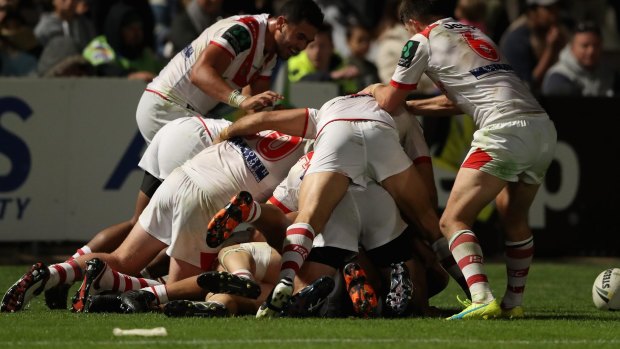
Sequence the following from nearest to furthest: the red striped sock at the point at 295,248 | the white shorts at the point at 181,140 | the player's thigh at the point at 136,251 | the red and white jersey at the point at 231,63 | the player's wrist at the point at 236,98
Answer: the red striped sock at the point at 295,248
the player's thigh at the point at 136,251
the player's wrist at the point at 236,98
the white shorts at the point at 181,140
the red and white jersey at the point at 231,63

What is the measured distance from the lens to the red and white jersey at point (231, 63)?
35.3 feet

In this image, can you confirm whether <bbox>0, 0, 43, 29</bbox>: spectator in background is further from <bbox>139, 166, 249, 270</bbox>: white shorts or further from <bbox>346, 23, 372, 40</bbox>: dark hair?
<bbox>139, 166, 249, 270</bbox>: white shorts

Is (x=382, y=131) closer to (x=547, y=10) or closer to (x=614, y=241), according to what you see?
(x=614, y=241)

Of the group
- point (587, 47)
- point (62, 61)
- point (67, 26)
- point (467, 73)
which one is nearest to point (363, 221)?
point (467, 73)

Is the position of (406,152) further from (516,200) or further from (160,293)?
(160,293)

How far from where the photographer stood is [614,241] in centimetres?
1506

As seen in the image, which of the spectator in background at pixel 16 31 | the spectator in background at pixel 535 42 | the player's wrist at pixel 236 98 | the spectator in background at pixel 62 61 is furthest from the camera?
the spectator in background at pixel 535 42

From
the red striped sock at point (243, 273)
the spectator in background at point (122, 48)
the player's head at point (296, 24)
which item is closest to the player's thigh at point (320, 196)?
the red striped sock at point (243, 273)

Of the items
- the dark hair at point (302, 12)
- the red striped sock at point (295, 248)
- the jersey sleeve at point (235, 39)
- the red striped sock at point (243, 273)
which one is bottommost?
the red striped sock at point (243, 273)

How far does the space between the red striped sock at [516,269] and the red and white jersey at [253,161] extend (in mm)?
1553

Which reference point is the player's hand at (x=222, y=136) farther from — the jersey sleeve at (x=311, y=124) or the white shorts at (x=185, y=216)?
the jersey sleeve at (x=311, y=124)

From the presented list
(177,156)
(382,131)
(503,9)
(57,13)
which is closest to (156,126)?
(177,156)

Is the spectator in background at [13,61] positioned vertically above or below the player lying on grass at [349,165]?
below

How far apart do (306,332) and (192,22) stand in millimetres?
7911
